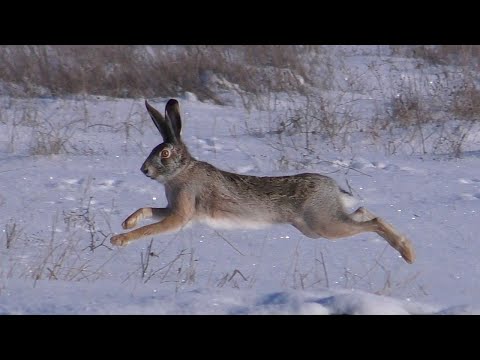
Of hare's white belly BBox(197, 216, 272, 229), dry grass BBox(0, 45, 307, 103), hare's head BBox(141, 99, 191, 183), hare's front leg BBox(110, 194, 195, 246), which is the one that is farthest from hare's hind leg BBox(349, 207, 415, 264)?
dry grass BBox(0, 45, 307, 103)

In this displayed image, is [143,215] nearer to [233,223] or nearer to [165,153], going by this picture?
[165,153]

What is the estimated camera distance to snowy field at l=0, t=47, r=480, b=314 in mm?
4309

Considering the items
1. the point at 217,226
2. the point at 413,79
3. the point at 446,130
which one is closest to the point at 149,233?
the point at 217,226

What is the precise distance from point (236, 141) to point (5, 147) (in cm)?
224

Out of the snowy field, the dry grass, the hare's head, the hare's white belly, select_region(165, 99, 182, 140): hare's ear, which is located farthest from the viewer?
the dry grass

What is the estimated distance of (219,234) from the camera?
263 inches

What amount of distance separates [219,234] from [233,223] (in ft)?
1.15

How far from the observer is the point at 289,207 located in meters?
6.29

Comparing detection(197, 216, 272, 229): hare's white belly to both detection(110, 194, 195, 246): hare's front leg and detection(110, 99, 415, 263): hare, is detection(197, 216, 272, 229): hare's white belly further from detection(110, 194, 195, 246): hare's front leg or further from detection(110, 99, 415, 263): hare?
detection(110, 194, 195, 246): hare's front leg

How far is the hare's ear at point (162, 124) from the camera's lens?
620cm

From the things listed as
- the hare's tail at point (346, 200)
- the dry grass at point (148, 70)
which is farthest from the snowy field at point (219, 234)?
the dry grass at point (148, 70)

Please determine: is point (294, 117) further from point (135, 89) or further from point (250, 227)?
point (250, 227)

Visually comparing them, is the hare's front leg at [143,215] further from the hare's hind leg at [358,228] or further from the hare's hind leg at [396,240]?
the hare's hind leg at [396,240]

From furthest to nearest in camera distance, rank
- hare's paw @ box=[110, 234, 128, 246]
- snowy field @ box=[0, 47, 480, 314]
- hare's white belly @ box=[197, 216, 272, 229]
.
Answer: hare's white belly @ box=[197, 216, 272, 229] < hare's paw @ box=[110, 234, 128, 246] < snowy field @ box=[0, 47, 480, 314]
